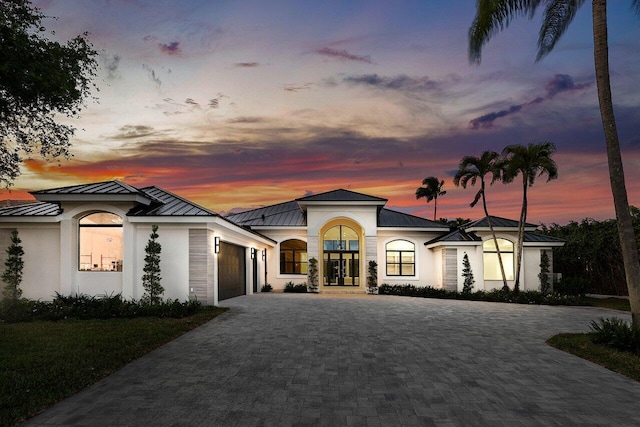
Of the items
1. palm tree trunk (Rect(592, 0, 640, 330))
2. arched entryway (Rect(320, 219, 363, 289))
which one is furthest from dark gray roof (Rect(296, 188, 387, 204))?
palm tree trunk (Rect(592, 0, 640, 330))

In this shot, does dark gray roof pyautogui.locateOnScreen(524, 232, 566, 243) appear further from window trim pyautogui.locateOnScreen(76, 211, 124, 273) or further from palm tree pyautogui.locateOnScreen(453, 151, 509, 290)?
window trim pyautogui.locateOnScreen(76, 211, 124, 273)

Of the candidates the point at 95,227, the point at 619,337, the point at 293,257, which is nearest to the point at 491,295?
the point at 293,257

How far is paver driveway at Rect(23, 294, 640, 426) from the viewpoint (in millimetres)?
4848

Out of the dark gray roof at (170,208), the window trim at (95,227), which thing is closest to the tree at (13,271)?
the window trim at (95,227)

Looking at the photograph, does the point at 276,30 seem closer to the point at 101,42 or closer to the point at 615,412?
the point at 101,42

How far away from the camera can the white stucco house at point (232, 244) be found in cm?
1467

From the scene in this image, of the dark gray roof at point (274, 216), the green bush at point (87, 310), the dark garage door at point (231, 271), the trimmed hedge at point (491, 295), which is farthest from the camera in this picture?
the dark gray roof at point (274, 216)

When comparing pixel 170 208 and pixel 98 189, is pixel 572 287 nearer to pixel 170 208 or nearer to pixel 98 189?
pixel 170 208

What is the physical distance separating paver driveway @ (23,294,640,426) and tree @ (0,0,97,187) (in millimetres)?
6045

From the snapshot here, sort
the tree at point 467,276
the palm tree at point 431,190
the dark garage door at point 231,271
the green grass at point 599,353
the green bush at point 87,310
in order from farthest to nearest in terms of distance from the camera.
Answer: the palm tree at point 431,190 → the tree at point 467,276 → the dark garage door at point 231,271 → the green bush at point 87,310 → the green grass at point 599,353

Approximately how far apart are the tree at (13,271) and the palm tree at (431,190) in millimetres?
34499

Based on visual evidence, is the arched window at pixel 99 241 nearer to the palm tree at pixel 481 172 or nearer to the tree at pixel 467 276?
the palm tree at pixel 481 172

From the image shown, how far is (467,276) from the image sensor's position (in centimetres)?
2195

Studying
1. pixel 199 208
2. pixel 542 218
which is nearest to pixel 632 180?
pixel 542 218
